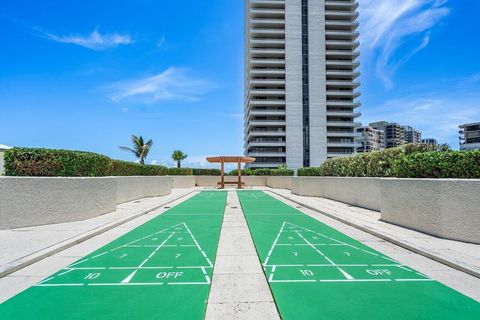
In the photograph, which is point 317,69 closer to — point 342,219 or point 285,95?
point 285,95

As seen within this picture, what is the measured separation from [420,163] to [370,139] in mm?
147172

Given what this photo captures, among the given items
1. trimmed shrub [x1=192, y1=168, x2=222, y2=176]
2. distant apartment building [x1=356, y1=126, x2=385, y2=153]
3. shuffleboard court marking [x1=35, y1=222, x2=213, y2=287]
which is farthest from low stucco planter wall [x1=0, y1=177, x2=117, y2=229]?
distant apartment building [x1=356, y1=126, x2=385, y2=153]

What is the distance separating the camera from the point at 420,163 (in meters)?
8.77

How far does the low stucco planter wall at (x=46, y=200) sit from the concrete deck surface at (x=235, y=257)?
547mm

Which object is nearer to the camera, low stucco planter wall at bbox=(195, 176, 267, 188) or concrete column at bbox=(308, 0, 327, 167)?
low stucco planter wall at bbox=(195, 176, 267, 188)

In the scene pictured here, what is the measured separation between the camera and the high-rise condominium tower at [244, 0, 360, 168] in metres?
68.1

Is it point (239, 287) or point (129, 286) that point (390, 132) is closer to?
point (239, 287)

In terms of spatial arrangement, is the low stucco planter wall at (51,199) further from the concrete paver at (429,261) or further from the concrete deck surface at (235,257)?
the concrete paver at (429,261)

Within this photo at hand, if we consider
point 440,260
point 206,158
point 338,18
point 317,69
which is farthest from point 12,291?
point 338,18

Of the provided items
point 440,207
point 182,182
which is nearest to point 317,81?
point 182,182

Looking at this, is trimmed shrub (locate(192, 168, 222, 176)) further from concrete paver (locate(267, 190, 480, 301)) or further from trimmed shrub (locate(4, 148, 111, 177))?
concrete paver (locate(267, 190, 480, 301))

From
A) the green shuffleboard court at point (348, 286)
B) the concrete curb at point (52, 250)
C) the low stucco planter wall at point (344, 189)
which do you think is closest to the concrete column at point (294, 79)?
the low stucco planter wall at point (344, 189)

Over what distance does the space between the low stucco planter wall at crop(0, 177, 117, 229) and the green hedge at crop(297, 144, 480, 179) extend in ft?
38.7

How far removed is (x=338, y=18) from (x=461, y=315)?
267 ft
